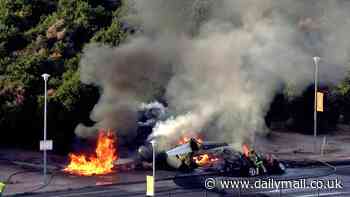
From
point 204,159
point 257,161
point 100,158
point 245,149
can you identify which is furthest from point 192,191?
Result: point 100,158

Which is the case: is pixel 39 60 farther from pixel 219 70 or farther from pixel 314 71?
pixel 314 71

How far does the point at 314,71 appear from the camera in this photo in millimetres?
60625

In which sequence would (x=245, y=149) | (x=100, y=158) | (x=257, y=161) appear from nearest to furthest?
1. (x=257, y=161)
2. (x=245, y=149)
3. (x=100, y=158)

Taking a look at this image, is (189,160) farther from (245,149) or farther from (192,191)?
(192,191)

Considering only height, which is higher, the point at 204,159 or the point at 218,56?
the point at 218,56

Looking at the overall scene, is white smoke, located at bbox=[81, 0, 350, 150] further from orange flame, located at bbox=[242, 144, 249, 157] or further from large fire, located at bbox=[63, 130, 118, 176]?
large fire, located at bbox=[63, 130, 118, 176]

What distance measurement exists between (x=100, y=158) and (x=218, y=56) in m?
12.8

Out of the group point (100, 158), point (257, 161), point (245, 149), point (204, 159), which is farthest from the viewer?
point (100, 158)

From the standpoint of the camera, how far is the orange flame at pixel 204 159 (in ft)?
172

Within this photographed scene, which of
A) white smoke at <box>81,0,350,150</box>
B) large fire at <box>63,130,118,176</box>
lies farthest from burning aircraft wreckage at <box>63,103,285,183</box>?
white smoke at <box>81,0,350,150</box>

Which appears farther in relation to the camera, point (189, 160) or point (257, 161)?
point (189, 160)

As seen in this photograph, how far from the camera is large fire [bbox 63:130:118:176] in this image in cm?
5438

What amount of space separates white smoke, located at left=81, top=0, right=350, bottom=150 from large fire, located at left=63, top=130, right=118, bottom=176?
1932mm

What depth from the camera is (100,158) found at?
5550cm
